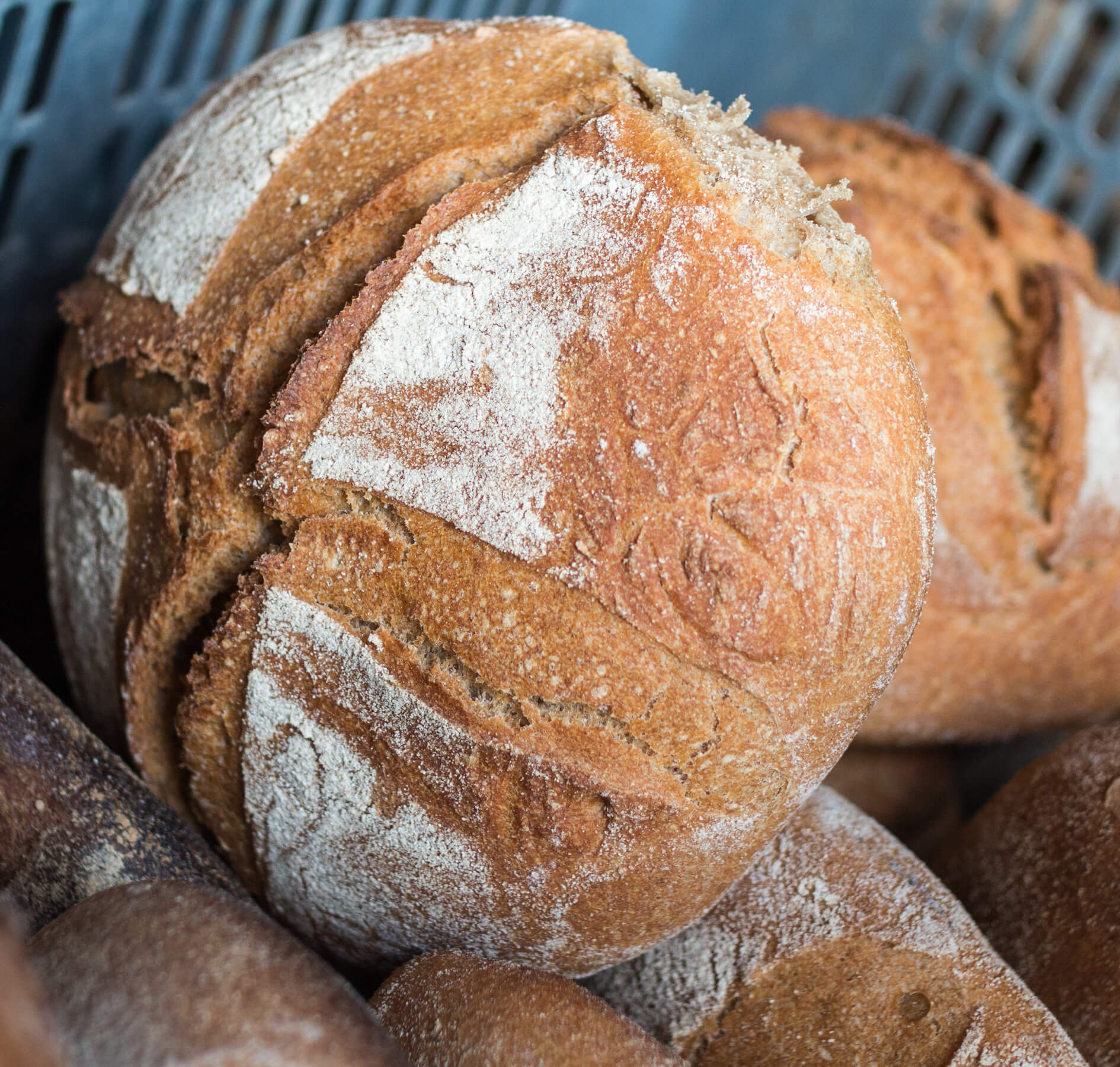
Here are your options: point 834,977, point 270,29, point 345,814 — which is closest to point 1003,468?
point 834,977

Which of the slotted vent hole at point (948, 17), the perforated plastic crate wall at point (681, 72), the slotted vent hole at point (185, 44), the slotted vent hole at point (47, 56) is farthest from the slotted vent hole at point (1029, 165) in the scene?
the slotted vent hole at point (47, 56)

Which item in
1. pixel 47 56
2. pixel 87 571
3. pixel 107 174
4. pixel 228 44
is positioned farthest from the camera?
pixel 228 44

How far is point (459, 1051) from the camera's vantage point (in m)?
0.81

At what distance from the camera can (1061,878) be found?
1.09 m

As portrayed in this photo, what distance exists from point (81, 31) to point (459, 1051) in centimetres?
109

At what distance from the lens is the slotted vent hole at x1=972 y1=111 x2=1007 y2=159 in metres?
1.81

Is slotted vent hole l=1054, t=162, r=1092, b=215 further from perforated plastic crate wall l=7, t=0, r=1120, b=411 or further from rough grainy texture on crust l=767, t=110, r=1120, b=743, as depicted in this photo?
rough grainy texture on crust l=767, t=110, r=1120, b=743

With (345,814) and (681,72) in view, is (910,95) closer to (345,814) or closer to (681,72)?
(681,72)

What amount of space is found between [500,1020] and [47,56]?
111 centimetres

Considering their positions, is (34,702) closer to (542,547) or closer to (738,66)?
(542,547)

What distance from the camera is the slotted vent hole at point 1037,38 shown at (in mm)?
1760

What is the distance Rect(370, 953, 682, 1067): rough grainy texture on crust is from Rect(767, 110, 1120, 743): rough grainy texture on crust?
58 centimetres

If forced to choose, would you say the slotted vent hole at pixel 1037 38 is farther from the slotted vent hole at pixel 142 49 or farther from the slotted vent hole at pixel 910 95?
the slotted vent hole at pixel 142 49

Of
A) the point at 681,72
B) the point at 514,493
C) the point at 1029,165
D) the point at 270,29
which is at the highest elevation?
the point at 1029,165
